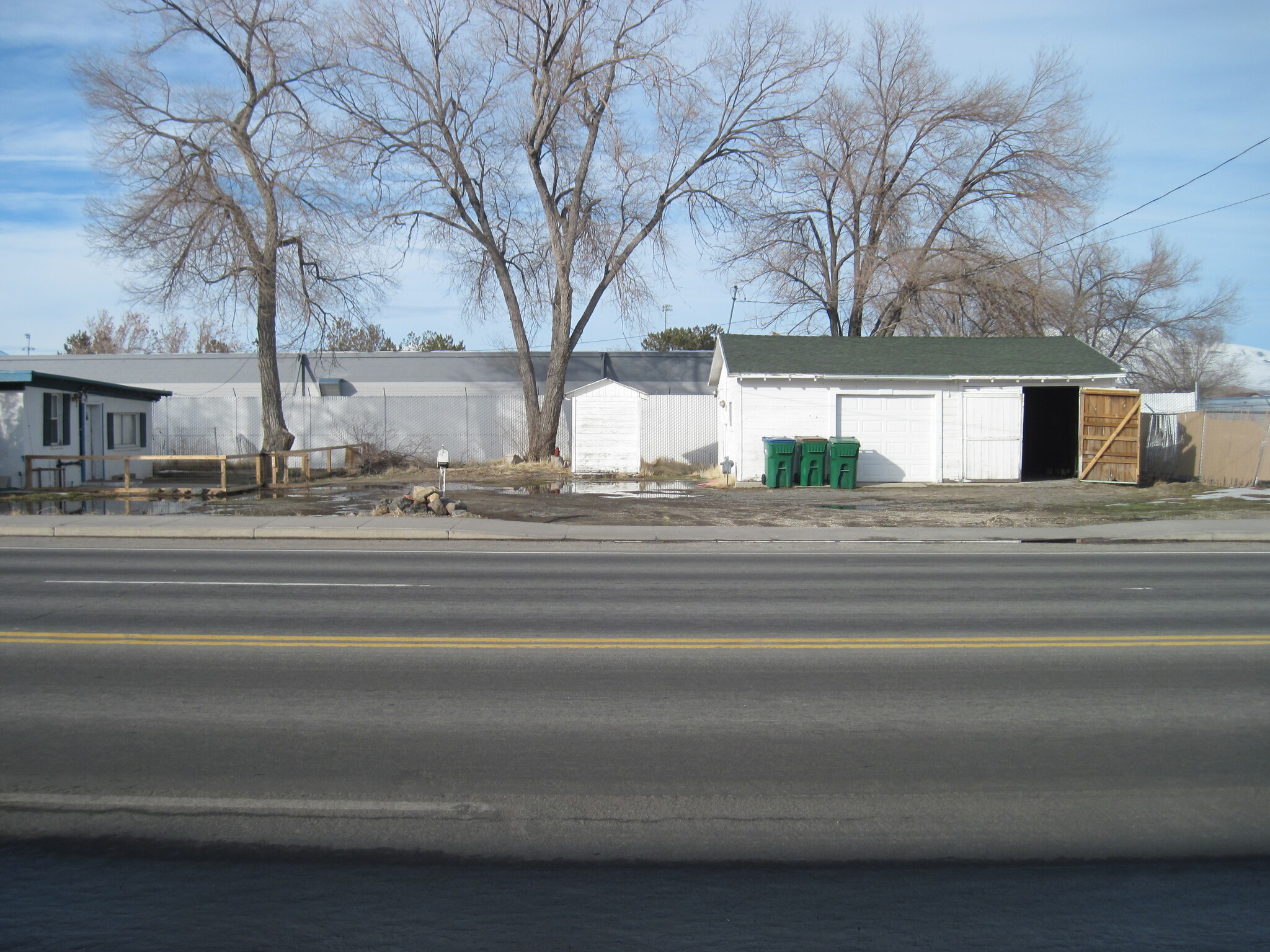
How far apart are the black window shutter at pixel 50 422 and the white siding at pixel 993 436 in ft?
84.4

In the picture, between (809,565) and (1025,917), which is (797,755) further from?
(809,565)

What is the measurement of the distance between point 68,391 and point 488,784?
26933mm

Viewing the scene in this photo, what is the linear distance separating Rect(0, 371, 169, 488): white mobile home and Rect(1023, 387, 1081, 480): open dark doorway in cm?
2868

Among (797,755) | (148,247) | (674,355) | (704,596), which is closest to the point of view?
(797,755)

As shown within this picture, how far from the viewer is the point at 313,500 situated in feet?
73.7

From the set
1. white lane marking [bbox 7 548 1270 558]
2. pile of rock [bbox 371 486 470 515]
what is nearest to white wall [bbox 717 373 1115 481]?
pile of rock [bbox 371 486 470 515]

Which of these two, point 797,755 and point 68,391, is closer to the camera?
point 797,755

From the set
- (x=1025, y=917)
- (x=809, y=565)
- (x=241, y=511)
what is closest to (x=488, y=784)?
(x=1025, y=917)

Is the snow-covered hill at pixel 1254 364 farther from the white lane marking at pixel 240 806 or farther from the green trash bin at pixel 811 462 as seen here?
the white lane marking at pixel 240 806

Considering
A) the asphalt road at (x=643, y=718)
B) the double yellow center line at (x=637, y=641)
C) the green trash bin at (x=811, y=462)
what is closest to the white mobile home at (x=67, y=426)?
the asphalt road at (x=643, y=718)

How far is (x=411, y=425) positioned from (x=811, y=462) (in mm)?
16833

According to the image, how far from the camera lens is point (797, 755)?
17.9 feet

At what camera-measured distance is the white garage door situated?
1054 inches

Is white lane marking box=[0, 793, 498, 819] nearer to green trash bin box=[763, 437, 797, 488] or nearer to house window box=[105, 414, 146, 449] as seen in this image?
green trash bin box=[763, 437, 797, 488]
